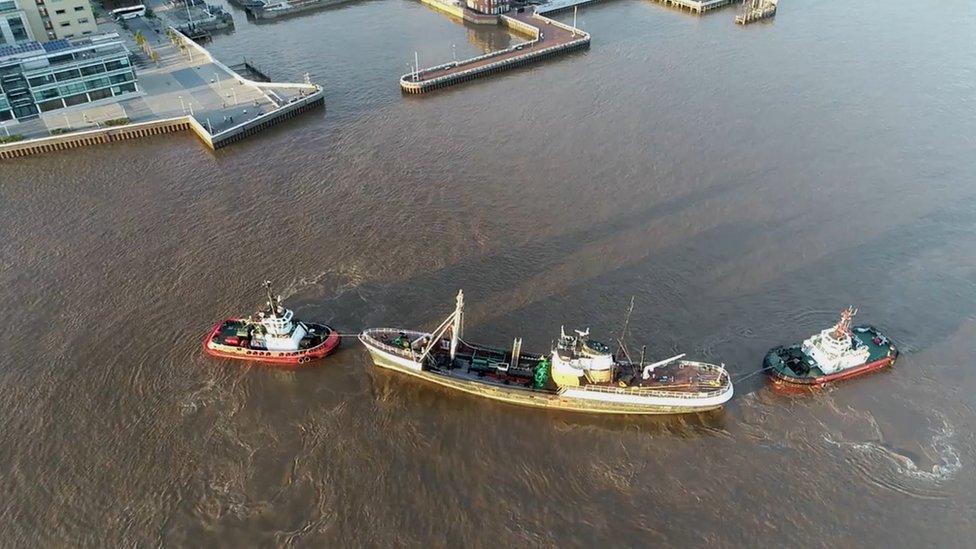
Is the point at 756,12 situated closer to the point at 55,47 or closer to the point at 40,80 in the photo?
the point at 55,47

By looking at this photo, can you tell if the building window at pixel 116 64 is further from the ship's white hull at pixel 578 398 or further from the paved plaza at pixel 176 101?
the ship's white hull at pixel 578 398

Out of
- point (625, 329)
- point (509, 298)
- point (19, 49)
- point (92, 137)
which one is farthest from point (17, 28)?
point (625, 329)

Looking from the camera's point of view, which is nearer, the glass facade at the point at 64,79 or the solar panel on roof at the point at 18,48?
the glass facade at the point at 64,79

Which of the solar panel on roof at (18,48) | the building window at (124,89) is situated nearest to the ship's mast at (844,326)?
the building window at (124,89)

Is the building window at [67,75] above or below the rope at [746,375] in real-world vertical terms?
above

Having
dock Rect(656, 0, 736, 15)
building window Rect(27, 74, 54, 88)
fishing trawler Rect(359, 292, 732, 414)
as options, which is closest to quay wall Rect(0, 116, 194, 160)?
building window Rect(27, 74, 54, 88)

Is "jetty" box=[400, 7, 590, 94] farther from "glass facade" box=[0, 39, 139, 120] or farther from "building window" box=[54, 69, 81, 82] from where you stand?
"building window" box=[54, 69, 81, 82]

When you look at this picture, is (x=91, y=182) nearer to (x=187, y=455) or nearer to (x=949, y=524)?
(x=187, y=455)

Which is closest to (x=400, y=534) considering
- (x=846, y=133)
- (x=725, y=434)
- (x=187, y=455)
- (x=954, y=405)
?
(x=187, y=455)
